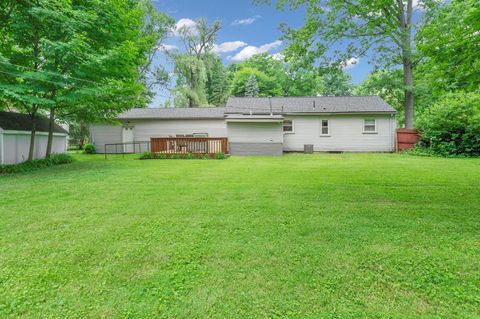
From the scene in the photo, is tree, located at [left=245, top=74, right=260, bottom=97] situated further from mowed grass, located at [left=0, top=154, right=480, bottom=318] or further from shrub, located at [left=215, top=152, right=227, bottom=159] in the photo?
mowed grass, located at [left=0, top=154, right=480, bottom=318]

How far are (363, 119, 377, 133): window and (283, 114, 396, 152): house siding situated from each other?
0.64 ft

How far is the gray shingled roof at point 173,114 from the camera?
18562 mm

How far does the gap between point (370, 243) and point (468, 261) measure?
2.92 ft

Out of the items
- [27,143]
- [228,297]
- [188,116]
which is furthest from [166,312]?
[188,116]

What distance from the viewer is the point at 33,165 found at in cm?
1020

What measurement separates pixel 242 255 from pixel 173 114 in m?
17.6

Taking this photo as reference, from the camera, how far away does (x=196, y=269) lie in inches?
103

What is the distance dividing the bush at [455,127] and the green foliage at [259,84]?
20.9m

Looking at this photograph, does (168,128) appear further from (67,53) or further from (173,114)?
(67,53)

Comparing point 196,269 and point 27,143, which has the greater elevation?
point 27,143

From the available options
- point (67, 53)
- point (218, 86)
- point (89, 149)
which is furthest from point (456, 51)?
point (218, 86)

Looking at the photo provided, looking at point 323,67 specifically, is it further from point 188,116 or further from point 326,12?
point 188,116

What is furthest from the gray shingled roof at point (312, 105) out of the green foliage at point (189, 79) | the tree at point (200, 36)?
the tree at point (200, 36)

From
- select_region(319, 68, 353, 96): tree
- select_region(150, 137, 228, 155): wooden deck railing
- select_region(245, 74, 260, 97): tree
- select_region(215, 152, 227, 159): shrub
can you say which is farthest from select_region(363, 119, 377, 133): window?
select_region(319, 68, 353, 96): tree
